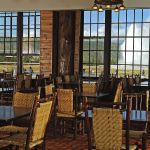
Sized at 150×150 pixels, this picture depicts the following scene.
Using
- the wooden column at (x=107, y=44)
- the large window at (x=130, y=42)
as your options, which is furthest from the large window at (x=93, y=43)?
the large window at (x=130, y=42)

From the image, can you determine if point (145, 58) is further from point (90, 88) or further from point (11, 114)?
point (11, 114)

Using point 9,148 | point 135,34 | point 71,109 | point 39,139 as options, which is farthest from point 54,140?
point 135,34

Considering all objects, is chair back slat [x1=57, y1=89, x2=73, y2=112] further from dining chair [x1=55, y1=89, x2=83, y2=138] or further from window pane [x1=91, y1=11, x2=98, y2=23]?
window pane [x1=91, y1=11, x2=98, y2=23]

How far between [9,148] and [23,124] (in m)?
1.27

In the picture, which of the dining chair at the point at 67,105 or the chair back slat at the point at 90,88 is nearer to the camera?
the dining chair at the point at 67,105

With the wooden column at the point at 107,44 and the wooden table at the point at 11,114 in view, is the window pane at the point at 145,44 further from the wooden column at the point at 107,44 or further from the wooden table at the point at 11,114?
the wooden table at the point at 11,114

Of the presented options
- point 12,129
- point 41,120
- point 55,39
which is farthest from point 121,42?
point 41,120

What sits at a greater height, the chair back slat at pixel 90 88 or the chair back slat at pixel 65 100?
the chair back slat at pixel 90 88

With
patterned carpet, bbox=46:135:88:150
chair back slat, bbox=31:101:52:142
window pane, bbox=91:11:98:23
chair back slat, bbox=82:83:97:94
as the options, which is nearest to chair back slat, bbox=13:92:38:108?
patterned carpet, bbox=46:135:88:150

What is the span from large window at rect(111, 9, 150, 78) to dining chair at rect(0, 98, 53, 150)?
8.30 meters

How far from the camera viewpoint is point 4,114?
4.37 meters

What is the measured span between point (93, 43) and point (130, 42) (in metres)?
Answer: 1.15

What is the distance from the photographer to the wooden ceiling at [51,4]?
835cm

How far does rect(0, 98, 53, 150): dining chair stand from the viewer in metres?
4.02
